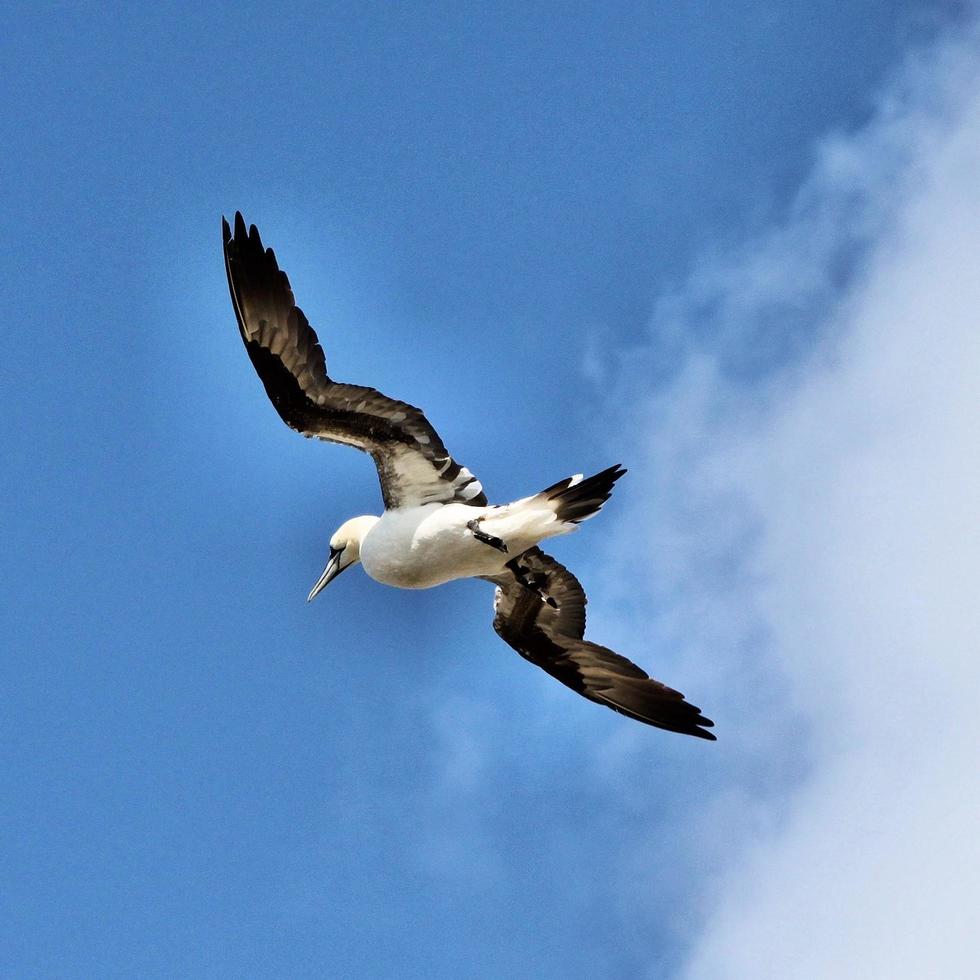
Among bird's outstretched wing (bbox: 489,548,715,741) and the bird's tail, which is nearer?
Answer: the bird's tail

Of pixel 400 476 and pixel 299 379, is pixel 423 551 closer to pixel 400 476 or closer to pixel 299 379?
pixel 400 476

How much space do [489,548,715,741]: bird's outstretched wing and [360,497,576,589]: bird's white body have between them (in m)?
1.01

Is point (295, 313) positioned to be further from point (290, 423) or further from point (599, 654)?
point (599, 654)

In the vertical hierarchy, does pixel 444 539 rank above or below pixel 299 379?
below

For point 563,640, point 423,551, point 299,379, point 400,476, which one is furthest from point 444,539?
point 563,640

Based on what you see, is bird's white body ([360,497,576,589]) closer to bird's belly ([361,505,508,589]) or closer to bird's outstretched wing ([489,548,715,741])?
bird's belly ([361,505,508,589])

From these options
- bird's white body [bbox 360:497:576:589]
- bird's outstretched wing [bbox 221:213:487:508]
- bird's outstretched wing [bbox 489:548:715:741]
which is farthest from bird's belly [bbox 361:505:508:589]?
bird's outstretched wing [bbox 489:548:715:741]

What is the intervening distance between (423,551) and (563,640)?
2.19 meters

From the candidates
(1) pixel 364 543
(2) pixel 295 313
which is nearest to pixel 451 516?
(1) pixel 364 543

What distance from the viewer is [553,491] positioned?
59.8ft

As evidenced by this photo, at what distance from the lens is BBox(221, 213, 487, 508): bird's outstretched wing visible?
741 inches

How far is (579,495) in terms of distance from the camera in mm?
18109

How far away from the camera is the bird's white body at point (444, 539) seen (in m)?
18.5

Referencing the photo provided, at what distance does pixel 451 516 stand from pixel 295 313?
2.35m
